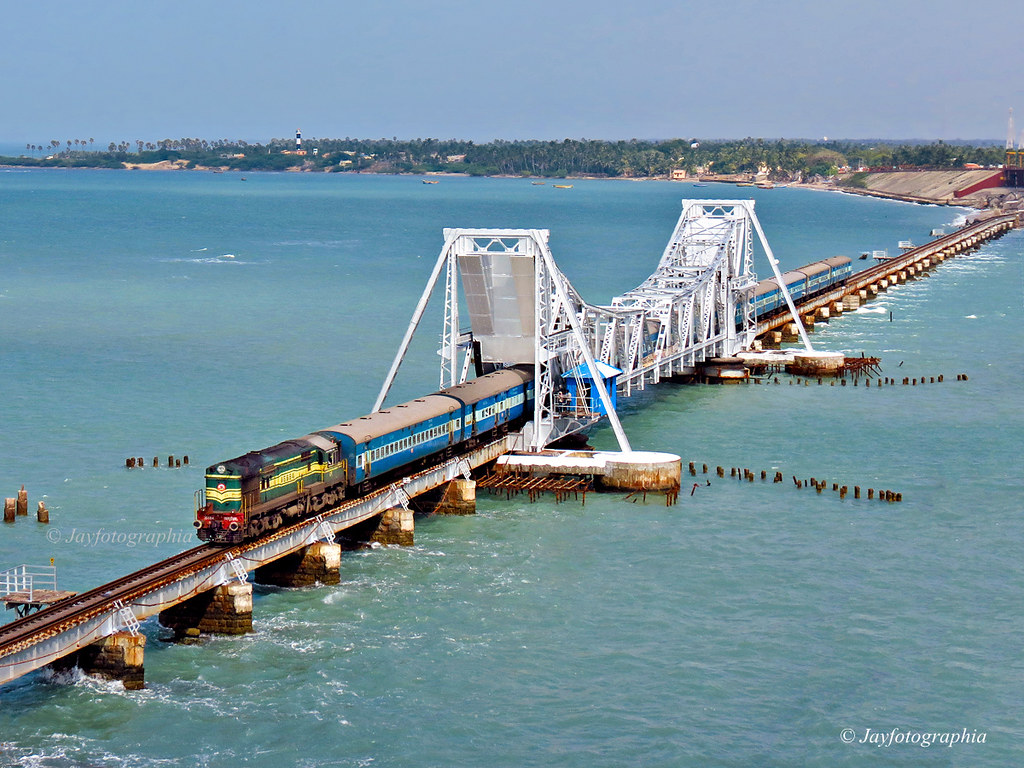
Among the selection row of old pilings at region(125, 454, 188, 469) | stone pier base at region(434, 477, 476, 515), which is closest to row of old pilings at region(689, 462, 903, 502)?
stone pier base at region(434, 477, 476, 515)

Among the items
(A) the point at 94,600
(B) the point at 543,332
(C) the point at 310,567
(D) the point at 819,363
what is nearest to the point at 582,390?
(B) the point at 543,332

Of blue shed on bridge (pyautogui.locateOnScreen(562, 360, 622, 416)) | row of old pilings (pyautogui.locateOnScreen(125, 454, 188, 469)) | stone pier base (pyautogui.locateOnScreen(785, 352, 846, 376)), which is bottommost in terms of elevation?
row of old pilings (pyautogui.locateOnScreen(125, 454, 188, 469))

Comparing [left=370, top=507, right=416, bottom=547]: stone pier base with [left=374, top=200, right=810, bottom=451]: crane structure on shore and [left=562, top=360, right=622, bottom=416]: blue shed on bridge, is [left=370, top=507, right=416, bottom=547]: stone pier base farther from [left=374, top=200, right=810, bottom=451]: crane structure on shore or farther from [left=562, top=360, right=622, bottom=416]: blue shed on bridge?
[left=562, top=360, right=622, bottom=416]: blue shed on bridge

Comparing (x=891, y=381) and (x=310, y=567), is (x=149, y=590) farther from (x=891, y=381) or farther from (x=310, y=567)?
(x=891, y=381)

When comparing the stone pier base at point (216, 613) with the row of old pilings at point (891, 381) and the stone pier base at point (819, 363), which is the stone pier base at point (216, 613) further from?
the stone pier base at point (819, 363)

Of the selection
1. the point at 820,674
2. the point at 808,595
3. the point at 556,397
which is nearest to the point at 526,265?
the point at 556,397

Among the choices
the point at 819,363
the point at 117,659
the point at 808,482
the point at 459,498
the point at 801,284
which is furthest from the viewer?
the point at 801,284

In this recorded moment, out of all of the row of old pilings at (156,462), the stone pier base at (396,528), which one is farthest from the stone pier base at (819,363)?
the stone pier base at (396,528)
